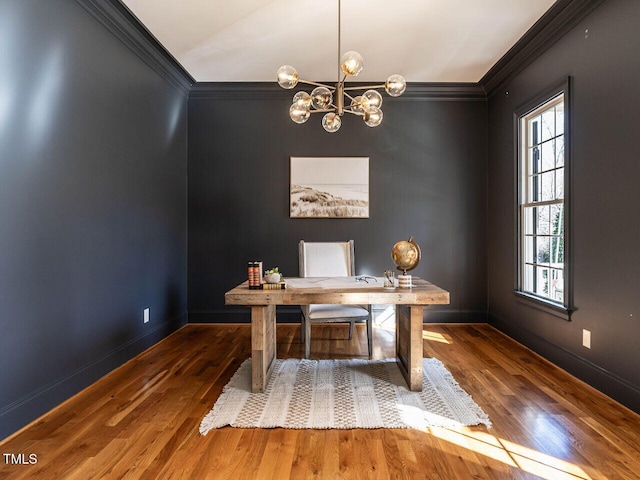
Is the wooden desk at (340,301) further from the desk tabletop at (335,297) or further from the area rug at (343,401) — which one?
the area rug at (343,401)

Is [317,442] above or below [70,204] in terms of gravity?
below

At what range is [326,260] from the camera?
357 cm

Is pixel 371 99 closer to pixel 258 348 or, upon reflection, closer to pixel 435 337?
pixel 258 348

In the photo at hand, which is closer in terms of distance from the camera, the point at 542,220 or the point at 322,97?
the point at 322,97

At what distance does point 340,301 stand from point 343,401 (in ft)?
1.96

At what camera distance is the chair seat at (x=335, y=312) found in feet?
10.3

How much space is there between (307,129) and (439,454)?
3571 mm

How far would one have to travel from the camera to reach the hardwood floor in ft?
5.50

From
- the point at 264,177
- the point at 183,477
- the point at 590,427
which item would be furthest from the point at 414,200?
the point at 183,477

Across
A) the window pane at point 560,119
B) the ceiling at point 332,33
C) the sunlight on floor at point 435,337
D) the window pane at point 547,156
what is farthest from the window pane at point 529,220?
the ceiling at point 332,33

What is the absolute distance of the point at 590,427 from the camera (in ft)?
6.68

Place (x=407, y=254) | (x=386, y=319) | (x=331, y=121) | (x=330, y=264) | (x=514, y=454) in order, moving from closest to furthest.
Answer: (x=514, y=454) < (x=407, y=254) < (x=331, y=121) < (x=330, y=264) < (x=386, y=319)

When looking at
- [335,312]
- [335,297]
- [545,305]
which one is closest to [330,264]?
[335,312]

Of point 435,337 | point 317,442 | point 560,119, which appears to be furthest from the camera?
point 435,337
